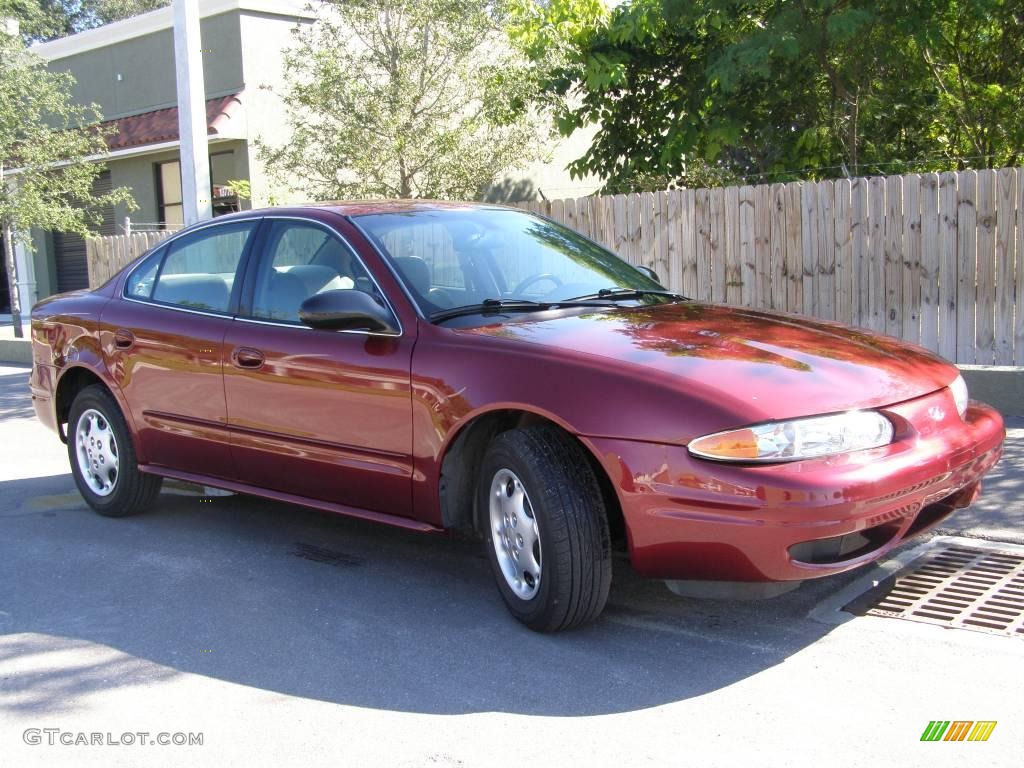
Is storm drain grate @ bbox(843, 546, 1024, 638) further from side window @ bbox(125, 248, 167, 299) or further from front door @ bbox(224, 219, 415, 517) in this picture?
side window @ bbox(125, 248, 167, 299)

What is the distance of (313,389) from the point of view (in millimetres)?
4723

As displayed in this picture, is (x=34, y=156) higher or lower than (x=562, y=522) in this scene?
higher

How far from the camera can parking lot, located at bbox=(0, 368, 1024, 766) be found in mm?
3291

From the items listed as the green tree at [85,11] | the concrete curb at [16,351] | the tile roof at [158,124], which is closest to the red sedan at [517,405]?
the concrete curb at [16,351]

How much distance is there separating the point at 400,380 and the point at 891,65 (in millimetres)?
8753

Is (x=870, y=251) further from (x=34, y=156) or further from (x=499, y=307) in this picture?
(x=34, y=156)

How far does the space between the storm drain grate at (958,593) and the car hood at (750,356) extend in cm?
89

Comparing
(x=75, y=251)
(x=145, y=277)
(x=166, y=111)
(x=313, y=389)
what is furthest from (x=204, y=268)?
(x=75, y=251)

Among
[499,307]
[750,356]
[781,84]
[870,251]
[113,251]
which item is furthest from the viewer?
[113,251]

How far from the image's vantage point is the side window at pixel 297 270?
16.1 ft

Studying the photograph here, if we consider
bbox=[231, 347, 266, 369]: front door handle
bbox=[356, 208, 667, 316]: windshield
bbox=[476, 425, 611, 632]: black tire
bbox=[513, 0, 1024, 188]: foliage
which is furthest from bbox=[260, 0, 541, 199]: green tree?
bbox=[476, 425, 611, 632]: black tire

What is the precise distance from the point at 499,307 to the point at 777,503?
160 cm

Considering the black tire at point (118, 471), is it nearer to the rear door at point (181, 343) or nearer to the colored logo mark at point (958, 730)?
the rear door at point (181, 343)

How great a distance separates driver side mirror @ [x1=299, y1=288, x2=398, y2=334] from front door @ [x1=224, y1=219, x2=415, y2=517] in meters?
0.07
